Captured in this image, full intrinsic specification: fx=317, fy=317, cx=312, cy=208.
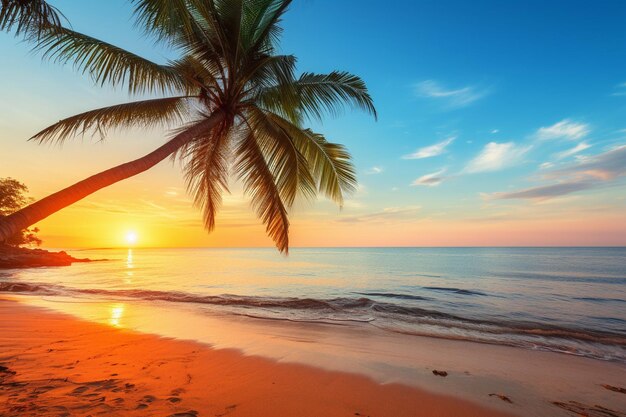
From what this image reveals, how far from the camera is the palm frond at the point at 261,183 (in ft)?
27.4

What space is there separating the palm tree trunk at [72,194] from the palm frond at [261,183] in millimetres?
2870

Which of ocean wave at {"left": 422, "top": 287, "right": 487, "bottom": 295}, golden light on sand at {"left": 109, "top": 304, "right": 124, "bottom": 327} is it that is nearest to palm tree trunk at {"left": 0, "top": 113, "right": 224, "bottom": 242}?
golden light on sand at {"left": 109, "top": 304, "right": 124, "bottom": 327}

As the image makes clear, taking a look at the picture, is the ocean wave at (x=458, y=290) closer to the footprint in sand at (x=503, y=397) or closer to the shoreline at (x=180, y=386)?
the footprint in sand at (x=503, y=397)

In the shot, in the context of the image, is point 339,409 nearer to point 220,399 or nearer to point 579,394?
point 220,399

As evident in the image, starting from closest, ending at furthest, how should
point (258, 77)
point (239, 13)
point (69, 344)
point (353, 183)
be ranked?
point (69, 344) < point (239, 13) < point (258, 77) < point (353, 183)

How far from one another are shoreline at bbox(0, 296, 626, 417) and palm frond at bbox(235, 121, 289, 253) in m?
2.64

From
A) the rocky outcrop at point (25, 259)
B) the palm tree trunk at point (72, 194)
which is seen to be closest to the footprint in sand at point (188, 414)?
the palm tree trunk at point (72, 194)

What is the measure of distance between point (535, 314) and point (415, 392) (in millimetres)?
9877

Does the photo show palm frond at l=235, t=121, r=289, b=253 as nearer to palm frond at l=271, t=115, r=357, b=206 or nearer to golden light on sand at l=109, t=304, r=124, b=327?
palm frond at l=271, t=115, r=357, b=206


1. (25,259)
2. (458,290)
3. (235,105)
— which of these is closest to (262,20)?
(235,105)

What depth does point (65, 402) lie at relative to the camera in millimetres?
3051

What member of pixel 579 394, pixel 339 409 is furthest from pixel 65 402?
pixel 579 394

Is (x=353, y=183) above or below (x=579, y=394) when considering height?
above

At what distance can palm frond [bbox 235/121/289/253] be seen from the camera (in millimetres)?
8344
